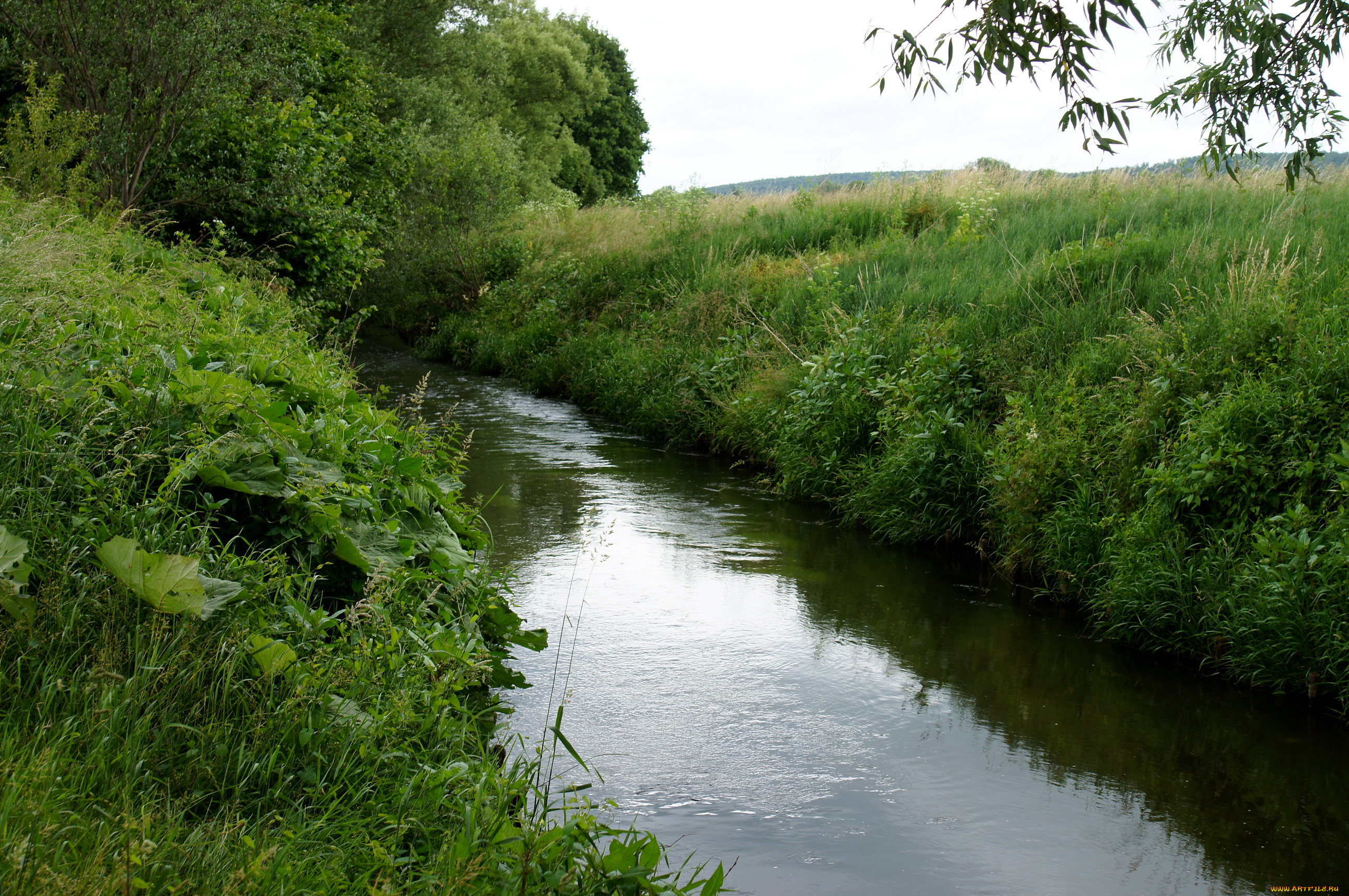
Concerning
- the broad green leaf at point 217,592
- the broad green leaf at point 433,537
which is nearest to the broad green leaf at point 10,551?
the broad green leaf at point 217,592

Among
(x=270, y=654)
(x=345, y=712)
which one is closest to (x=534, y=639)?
(x=345, y=712)

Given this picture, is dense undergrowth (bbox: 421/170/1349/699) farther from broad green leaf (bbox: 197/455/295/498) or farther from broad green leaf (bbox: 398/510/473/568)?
broad green leaf (bbox: 197/455/295/498)

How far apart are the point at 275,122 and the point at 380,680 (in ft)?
37.9

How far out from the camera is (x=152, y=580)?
286 centimetres

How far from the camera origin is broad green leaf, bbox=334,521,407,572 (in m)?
3.67

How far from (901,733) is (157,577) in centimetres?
351

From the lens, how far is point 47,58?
1034 centimetres

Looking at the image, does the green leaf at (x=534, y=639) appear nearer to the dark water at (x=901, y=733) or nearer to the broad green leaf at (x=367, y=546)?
the dark water at (x=901, y=733)

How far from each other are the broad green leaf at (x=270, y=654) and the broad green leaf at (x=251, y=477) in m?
0.79

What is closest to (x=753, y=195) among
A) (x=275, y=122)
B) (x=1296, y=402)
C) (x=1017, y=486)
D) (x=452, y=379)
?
(x=452, y=379)

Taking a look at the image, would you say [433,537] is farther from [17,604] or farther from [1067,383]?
[1067,383]

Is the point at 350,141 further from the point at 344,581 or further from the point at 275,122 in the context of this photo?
the point at 344,581

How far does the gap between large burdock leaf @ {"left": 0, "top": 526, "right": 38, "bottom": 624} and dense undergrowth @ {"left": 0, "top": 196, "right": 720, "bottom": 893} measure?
1 centimetres

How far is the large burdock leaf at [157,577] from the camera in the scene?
2.84m
